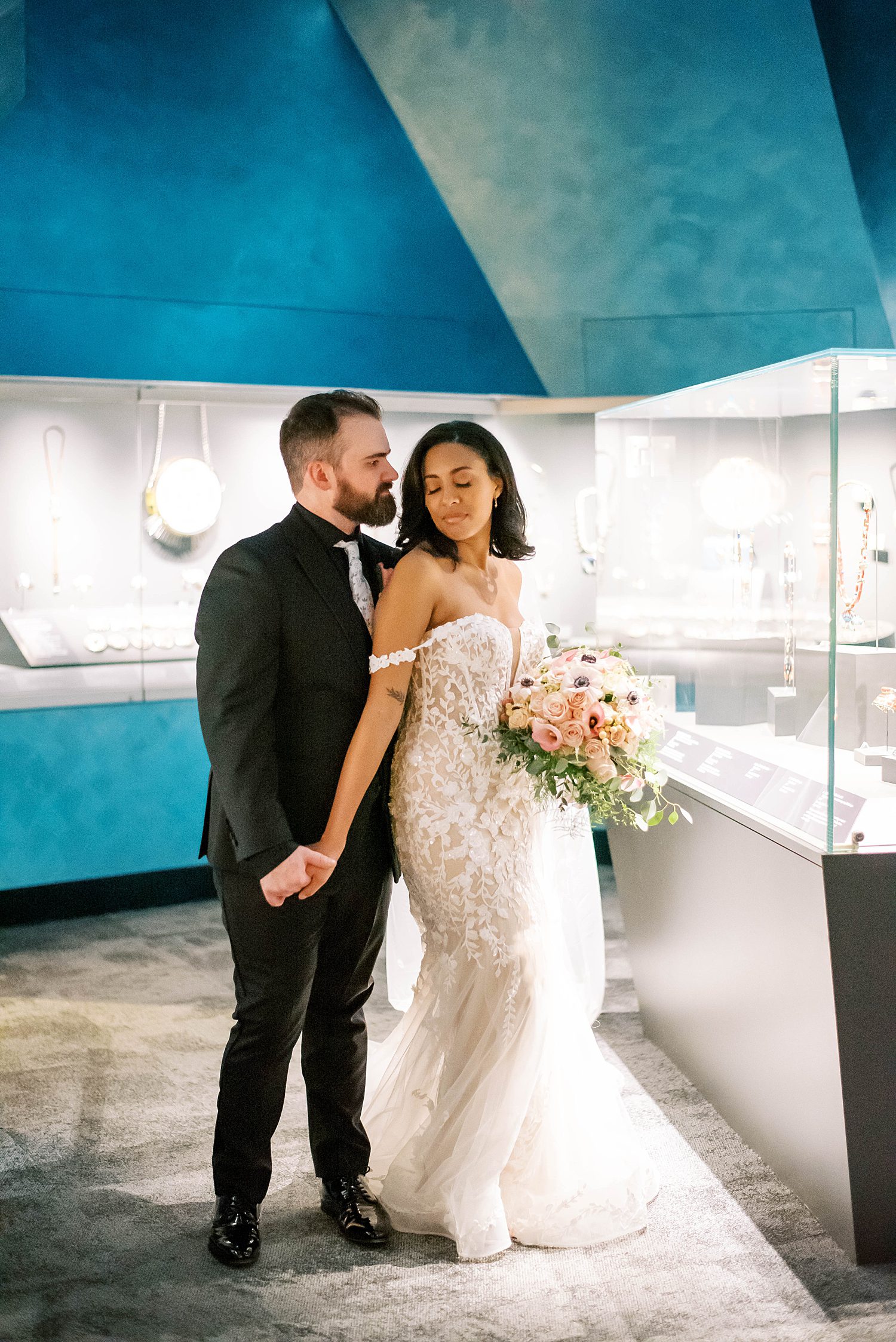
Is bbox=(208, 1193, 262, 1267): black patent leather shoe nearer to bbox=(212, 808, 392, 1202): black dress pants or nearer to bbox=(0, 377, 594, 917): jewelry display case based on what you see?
bbox=(212, 808, 392, 1202): black dress pants

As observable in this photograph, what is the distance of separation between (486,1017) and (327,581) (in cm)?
104

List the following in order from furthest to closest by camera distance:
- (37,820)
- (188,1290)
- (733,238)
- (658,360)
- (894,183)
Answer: (658,360) → (37,820) → (733,238) → (894,183) → (188,1290)

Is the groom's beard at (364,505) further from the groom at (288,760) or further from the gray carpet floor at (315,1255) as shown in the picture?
the gray carpet floor at (315,1255)

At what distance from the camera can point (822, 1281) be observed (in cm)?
251

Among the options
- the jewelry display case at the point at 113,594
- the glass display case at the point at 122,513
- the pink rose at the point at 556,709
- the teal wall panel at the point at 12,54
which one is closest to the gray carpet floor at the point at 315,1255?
the pink rose at the point at 556,709

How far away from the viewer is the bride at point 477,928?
262 cm

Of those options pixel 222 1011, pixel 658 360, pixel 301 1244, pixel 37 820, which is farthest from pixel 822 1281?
pixel 658 360

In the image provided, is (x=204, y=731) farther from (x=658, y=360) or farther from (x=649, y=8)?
(x=658, y=360)

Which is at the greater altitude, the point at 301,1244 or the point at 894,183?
the point at 894,183

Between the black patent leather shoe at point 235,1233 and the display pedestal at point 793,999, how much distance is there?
125 centimetres

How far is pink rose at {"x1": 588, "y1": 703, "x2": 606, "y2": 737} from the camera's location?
2.57 m

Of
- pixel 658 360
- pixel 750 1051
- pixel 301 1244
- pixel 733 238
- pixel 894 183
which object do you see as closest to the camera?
pixel 301 1244

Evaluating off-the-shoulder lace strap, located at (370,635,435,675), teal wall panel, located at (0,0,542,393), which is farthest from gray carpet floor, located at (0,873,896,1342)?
teal wall panel, located at (0,0,542,393)

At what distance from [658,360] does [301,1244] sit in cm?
434
